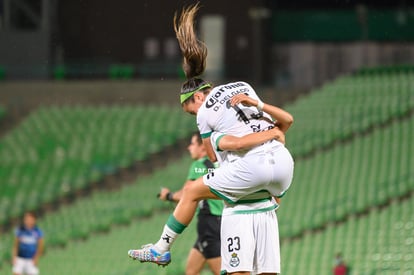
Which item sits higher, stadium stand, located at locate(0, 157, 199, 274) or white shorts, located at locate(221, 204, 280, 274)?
white shorts, located at locate(221, 204, 280, 274)

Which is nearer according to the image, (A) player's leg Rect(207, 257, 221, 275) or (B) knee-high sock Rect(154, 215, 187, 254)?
(B) knee-high sock Rect(154, 215, 187, 254)

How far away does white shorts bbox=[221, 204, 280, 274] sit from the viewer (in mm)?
6977

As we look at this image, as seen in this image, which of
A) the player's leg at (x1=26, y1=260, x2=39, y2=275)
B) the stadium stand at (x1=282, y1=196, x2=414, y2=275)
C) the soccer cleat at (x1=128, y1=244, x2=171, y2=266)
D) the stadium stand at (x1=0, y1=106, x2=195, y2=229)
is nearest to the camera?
the soccer cleat at (x1=128, y1=244, x2=171, y2=266)

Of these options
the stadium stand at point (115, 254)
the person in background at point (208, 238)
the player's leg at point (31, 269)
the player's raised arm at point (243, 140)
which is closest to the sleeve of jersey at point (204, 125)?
the player's raised arm at point (243, 140)

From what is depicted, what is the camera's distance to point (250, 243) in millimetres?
6992

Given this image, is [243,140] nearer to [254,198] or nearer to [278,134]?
[278,134]

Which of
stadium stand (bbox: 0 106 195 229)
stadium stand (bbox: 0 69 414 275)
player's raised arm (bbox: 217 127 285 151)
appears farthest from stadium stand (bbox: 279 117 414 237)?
player's raised arm (bbox: 217 127 285 151)

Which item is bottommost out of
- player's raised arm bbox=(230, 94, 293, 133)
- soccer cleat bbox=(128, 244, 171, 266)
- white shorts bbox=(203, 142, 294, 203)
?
soccer cleat bbox=(128, 244, 171, 266)

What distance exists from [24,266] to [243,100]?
10626 mm

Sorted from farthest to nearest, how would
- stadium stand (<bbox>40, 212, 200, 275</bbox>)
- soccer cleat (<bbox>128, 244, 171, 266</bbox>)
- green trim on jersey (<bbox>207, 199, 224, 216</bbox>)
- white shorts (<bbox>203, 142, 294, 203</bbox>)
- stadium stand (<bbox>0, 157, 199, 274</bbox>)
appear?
stadium stand (<bbox>0, 157, 199, 274</bbox>) < stadium stand (<bbox>40, 212, 200, 275</bbox>) < green trim on jersey (<bbox>207, 199, 224, 216</bbox>) < soccer cleat (<bbox>128, 244, 171, 266</bbox>) < white shorts (<bbox>203, 142, 294, 203</bbox>)

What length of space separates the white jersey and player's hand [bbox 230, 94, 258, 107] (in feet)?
0.16

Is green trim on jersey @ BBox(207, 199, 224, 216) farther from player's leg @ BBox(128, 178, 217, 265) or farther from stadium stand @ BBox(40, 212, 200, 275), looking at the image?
stadium stand @ BBox(40, 212, 200, 275)

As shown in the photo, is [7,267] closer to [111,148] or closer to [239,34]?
[111,148]

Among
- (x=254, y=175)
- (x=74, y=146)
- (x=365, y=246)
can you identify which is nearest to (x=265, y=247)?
(x=254, y=175)
